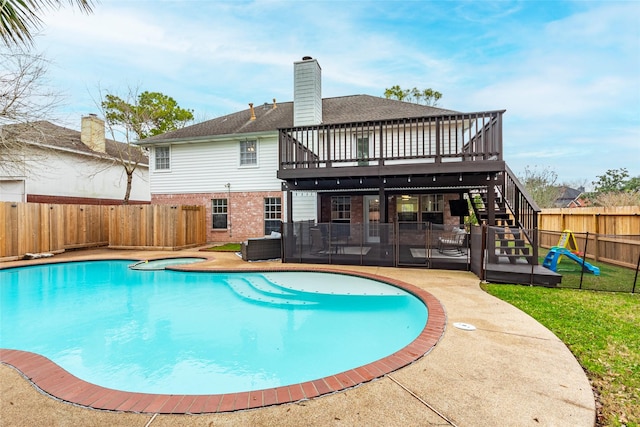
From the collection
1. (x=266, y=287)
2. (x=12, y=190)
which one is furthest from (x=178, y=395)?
(x=12, y=190)

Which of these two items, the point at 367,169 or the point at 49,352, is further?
the point at 367,169

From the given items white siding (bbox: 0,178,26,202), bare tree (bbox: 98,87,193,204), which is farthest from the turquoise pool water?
bare tree (bbox: 98,87,193,204)

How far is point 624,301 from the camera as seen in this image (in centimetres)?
565

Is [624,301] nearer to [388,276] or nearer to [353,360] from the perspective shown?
A: [388,276]

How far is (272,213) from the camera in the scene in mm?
14477

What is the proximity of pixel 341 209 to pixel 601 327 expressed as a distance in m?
10.4

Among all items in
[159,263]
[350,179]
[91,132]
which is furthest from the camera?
[91,132]

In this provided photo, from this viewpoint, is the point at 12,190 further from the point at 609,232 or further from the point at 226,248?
the point at 609,232

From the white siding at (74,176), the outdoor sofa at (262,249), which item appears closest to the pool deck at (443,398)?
the outdoor sofa at (262,249)

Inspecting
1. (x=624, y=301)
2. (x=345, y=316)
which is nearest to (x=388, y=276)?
(x=345, y=316)

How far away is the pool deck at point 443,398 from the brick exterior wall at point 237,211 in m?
11.4

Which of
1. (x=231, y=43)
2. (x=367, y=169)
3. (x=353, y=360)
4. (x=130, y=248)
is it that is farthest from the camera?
(x=231, y=43)

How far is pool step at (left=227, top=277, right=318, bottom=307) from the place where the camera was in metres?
6.84

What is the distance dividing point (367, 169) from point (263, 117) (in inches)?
367
